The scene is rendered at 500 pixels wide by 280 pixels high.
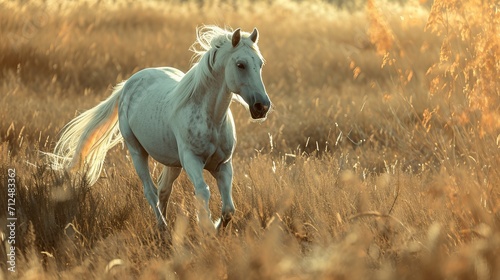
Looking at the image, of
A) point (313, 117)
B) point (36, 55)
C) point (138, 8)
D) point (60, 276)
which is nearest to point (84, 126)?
point (60, 276)

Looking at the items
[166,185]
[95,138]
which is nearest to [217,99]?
[166,185]

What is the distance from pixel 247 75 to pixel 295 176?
1846mm

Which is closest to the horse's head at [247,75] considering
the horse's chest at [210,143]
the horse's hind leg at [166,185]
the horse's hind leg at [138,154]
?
the horse's chest at [210,143]

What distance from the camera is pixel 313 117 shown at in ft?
34.7

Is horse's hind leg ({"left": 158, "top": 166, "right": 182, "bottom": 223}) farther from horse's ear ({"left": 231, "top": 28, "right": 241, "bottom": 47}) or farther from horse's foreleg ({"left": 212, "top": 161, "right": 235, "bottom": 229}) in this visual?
horse's ear ({"left": 231, "top": 28, "right": 241, "bottom": 47})

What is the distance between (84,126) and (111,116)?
0.79ft

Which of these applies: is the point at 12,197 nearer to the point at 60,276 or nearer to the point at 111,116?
the point at 111,116

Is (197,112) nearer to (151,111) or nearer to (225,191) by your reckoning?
(225,191)

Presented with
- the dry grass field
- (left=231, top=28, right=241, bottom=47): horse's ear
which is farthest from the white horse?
the dry grass field

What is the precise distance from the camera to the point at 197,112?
18.2 ft

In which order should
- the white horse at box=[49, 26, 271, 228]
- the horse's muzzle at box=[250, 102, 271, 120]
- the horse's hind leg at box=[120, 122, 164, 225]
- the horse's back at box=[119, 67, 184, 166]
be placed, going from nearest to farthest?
the horse's muzzle at box=[250, 102, 271, 120]
the white horse at box=[49, 26, 271, 228]
the horse's back at box=[119, 67, 184, 166]
the horse's hind leg at box=[120, 122, 164, 225]

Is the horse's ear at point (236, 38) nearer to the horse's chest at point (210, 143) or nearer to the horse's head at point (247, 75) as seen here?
the horse's head at point (247, 75)

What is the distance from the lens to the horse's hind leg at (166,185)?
20.8ft

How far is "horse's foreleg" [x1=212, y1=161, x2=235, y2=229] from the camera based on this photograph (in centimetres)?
541
